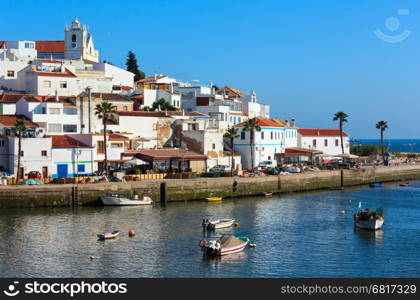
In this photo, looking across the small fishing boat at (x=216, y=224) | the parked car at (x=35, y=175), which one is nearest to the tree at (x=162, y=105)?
the parked car at (x=35, y=175)

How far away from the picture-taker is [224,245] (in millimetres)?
47281

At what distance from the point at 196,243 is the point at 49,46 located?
81476mm

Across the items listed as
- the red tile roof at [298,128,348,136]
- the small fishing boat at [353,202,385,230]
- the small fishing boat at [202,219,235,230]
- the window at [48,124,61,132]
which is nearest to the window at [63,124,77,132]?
the window at [48,124,61,132]

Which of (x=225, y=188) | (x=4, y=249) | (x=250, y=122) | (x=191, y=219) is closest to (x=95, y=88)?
(x=250, y=122)

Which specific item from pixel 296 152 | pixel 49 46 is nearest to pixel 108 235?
pixel 296 152

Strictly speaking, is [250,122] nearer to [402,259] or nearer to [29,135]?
[29,135]

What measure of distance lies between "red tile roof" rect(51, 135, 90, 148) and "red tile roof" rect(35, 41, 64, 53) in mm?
46599

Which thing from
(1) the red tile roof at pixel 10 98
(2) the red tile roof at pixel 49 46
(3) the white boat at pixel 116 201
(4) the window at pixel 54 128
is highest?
(2) the red tile roof at pixel 49 46

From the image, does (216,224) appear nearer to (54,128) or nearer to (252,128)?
(54,128)

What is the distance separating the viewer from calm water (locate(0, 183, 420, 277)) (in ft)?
142

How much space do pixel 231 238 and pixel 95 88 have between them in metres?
63.2

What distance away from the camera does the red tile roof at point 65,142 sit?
251ft

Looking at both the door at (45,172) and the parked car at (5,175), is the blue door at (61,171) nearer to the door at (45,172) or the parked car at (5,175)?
the door at (45,172)

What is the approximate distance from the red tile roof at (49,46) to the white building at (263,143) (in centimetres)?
4046
